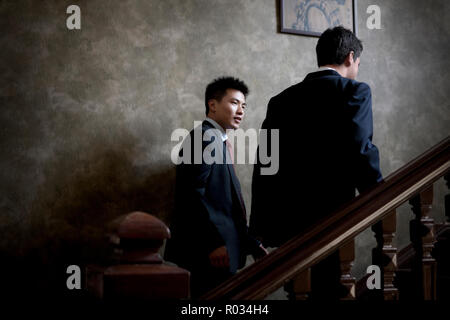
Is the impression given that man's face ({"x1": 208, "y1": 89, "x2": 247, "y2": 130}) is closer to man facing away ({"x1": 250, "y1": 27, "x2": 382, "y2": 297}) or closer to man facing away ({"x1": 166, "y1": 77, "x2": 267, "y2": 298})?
man facing away ({"x1": 166, "y1": 77, "x2": 267, "y2": 298})

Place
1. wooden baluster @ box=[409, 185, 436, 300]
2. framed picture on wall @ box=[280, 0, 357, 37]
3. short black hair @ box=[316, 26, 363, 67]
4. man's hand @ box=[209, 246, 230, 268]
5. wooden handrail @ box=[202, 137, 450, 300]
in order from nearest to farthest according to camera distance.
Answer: wooden handrail @ box=[202, 137, 450, 300]
wooden baluster @ box=[409, 185, 436, 300]
short black hair @ box=[316, 26, 363, 67]
man's hand @ box=[209, 246, 230, 268]
framed picture on wall @ box=[280, 0, 357, 37]

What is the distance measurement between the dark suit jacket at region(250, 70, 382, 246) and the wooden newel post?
0.94 m

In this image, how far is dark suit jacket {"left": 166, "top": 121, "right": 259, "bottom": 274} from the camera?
2221mm

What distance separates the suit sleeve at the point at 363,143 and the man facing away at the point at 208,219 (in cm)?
76

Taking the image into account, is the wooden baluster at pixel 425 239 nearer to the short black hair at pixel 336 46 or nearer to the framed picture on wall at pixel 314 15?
the short black hair at pixel 336 46

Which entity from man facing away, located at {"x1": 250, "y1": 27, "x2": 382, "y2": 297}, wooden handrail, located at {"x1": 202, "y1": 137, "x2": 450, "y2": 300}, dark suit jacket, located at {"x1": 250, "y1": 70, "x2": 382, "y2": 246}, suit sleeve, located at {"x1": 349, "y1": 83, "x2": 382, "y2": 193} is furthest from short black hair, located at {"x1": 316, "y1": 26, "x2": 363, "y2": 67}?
wooden handrail, located at {"x1": 202, "y1": 137, "x2": 450, "y2": 300}

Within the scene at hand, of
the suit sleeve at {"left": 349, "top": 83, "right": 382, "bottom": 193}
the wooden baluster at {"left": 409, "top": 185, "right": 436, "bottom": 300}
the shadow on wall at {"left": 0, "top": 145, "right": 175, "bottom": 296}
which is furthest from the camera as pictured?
the shadow on wall at {"left": 0, "top": 145, "right": 175, "bottom": 296}

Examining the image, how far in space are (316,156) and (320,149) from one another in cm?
3

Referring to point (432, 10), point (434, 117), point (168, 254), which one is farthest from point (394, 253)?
point (432, 10)

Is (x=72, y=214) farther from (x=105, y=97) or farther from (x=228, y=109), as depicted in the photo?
(x=228, y=109)

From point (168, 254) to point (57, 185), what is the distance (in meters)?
0.78

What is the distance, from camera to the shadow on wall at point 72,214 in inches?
98.7

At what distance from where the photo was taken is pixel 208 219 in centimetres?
221
